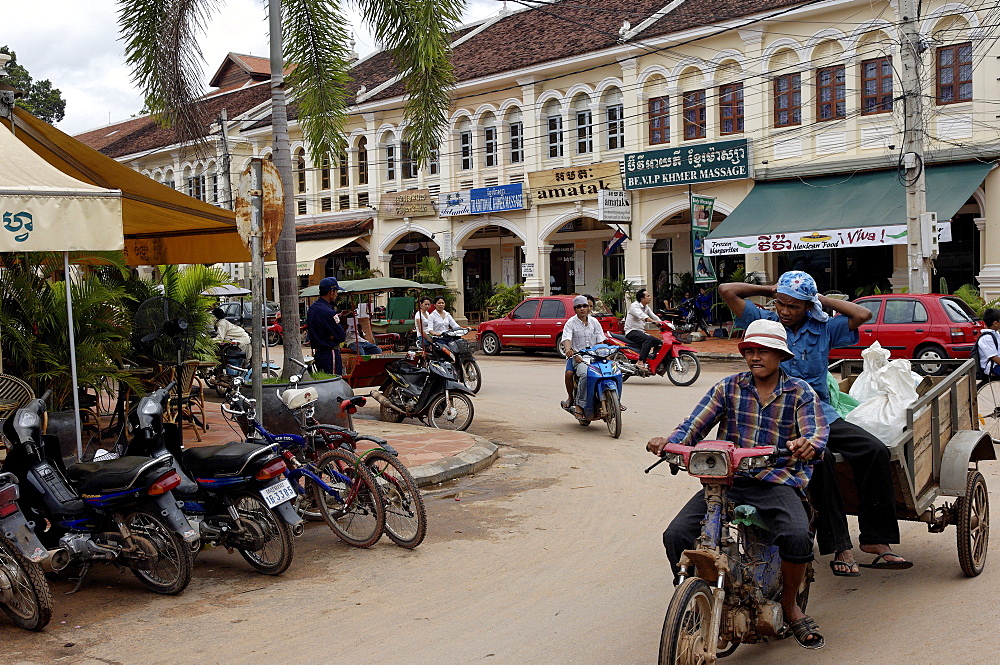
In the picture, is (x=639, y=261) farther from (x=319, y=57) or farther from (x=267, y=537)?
(x=267, y=537)

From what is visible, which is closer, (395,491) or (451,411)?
(395,491)

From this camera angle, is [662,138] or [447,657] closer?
[447,657]

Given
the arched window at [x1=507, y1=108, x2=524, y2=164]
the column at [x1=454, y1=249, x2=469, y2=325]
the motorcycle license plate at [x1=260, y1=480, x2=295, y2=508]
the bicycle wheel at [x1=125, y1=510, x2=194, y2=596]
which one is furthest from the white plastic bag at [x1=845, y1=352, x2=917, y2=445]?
the column at [x1=454, y1=249, x2=469, y2=325]

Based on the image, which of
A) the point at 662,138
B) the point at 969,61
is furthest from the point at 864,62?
the point at 662,138

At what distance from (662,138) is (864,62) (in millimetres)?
5818

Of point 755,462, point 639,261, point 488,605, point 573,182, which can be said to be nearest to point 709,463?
point 755,462

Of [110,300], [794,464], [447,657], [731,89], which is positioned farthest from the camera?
[731,89]

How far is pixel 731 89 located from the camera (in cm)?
2511

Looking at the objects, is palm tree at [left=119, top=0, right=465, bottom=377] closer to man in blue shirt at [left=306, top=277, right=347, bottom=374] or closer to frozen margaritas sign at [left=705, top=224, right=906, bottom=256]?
man in blue shirt at [left=306, top=277, right=347, bottom=374]

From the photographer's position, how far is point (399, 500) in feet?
21.7

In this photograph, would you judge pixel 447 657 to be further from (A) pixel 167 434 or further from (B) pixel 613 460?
(B) pixel 613 460

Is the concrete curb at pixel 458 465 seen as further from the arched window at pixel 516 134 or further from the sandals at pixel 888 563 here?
the arched window at pixel 516 134

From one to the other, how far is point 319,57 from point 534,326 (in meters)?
12.1

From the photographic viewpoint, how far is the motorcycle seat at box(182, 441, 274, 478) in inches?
234
